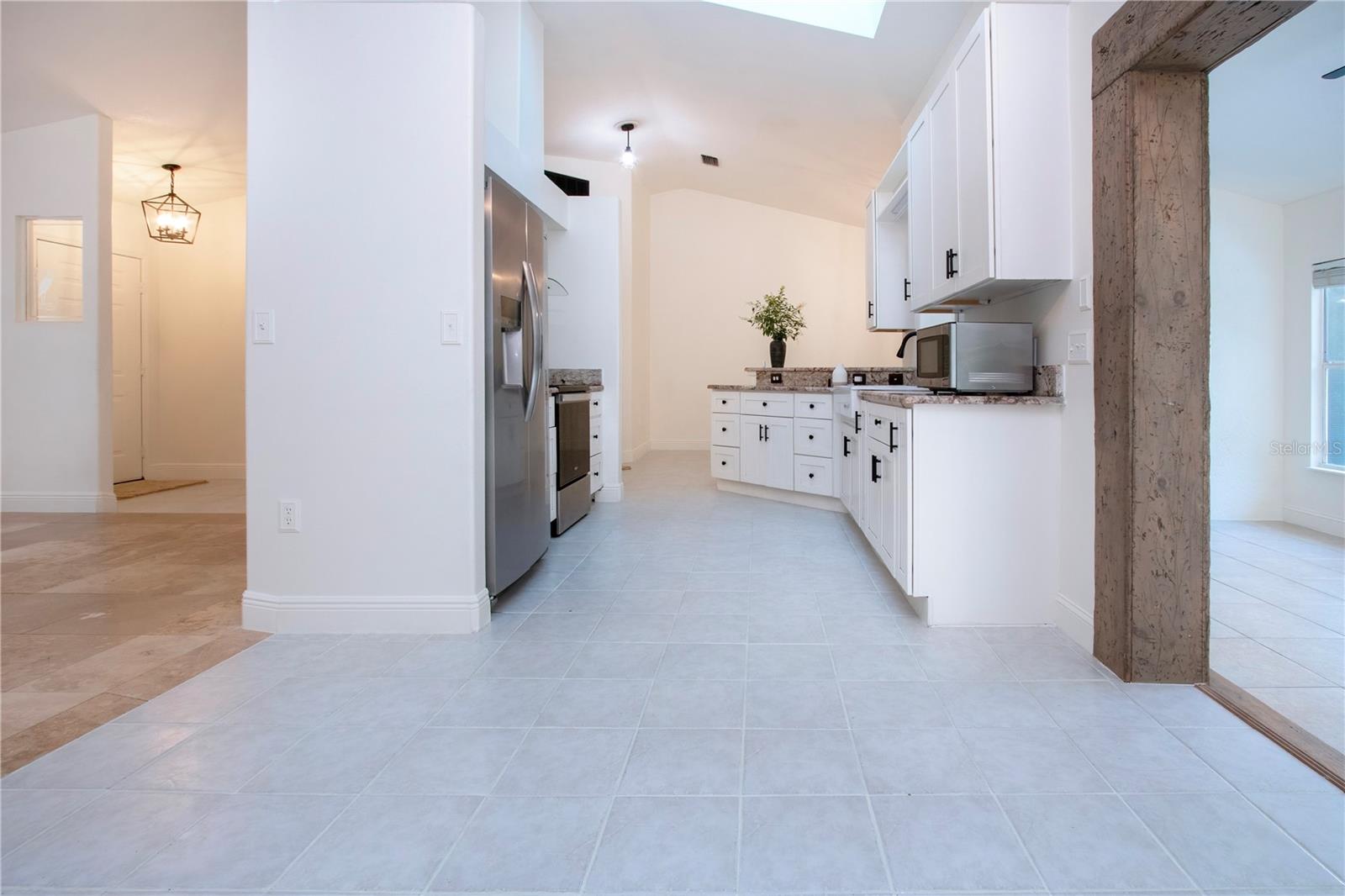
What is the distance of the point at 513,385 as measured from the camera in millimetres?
3023

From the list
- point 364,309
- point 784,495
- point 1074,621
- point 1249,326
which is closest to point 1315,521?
point 1249,326

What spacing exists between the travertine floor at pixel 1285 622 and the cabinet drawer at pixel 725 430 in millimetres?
3163

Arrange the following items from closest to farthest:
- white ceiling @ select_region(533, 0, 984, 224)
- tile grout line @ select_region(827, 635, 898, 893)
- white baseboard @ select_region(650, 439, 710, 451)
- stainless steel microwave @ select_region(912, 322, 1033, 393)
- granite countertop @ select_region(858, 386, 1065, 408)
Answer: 1. tile grout line @ select_region(827, 635, 898, 893)
2. granite countertop @ select_region(858, 386, 1065, 408)
3. stainless steel microwave @ select_region(912, 322, 1033, 393)
4. white ceiling @ select_region(533, 0, 984, 224)
5. white baseboard @ select_region(650, 439, 710, 451)

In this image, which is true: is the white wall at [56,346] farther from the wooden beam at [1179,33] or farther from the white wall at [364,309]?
the wooden beam at [1179,33]

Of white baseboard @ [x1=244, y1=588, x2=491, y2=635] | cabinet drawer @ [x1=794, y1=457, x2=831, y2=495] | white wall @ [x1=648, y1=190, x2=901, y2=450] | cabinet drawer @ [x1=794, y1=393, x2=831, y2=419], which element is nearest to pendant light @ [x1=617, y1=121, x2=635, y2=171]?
white wall @ [x1=648, y1=190, x2=901, y2=450]

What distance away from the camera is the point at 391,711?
197cm

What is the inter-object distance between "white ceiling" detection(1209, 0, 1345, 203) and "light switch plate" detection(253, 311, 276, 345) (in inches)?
134

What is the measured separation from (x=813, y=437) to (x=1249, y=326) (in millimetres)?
2565

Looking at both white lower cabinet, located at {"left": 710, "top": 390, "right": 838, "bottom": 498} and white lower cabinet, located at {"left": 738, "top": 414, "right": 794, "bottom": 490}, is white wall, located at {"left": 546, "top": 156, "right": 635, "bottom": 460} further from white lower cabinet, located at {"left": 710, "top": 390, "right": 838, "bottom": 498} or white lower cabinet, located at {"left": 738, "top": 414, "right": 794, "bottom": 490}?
white lower cabinet, located at {"left": 738, "top": 414, "right": 794, "bottom": 490}

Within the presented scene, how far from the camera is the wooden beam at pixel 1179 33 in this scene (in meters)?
1.74

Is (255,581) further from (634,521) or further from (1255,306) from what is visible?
(1255,306)

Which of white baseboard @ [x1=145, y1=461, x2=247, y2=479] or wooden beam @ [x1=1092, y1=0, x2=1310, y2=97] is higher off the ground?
wooden beam @ [x1=1092, y1=0, x2=1310, y2=97]

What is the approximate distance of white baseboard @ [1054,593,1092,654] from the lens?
237cm

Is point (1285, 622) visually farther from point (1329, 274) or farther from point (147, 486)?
point (147, 486)
